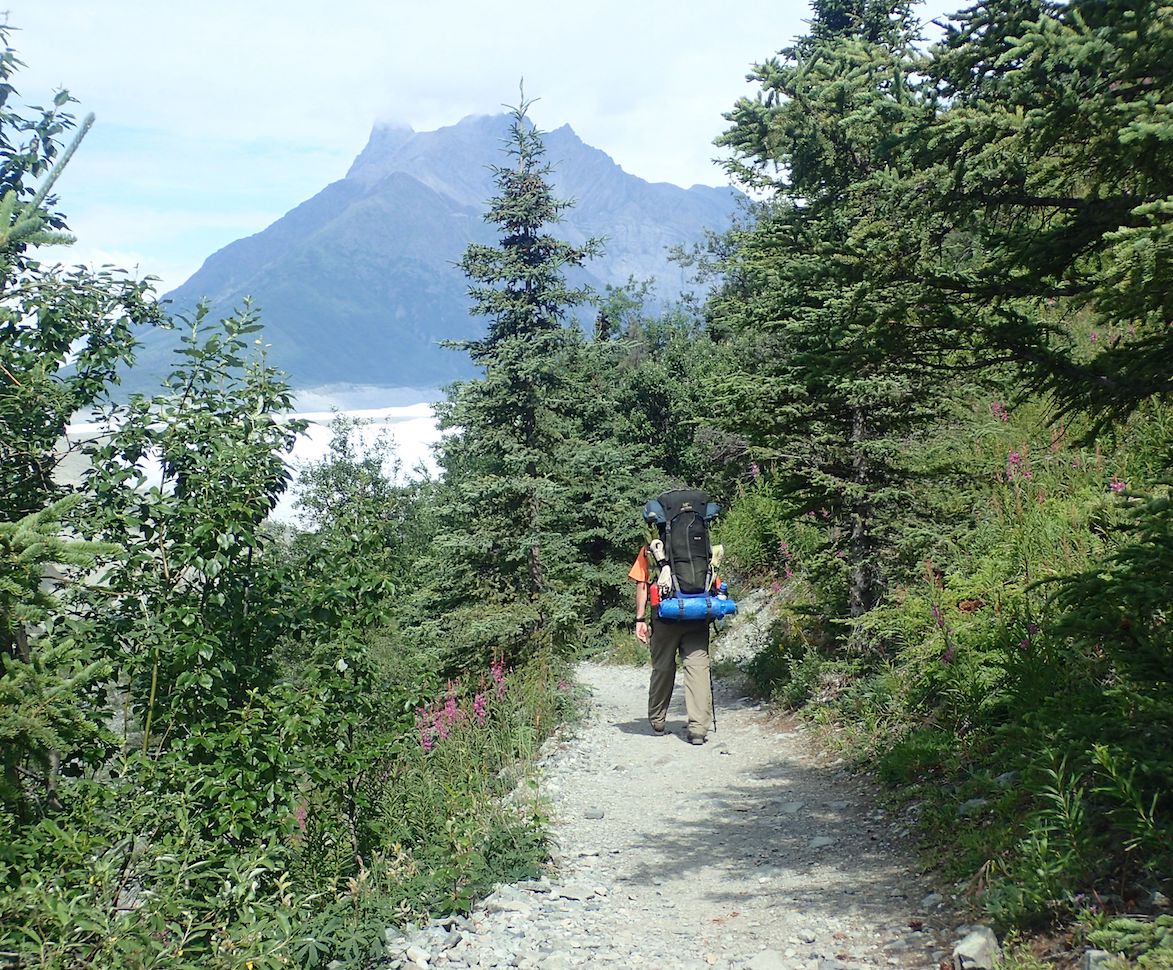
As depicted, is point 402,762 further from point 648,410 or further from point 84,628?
point 648,410

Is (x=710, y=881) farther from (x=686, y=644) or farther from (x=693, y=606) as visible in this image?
(x=686, y=644)

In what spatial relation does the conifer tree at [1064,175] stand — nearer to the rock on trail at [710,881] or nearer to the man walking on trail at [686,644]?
the rock on trail at [710,881]

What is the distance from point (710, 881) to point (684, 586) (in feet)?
11.9

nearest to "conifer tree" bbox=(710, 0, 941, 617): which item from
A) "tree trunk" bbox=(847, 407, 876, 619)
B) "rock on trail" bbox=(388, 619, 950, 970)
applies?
"tree trunk" bbox=(847, 407, 876, 619)

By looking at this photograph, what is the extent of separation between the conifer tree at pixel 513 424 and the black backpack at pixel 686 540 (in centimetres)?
706

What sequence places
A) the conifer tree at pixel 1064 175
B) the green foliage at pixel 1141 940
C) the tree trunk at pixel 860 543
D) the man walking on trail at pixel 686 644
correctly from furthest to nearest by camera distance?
1. the tree trunk at pixel 860 543
2. the man walking on trail at pixel 686 644
3. the conifer tree at pixel 1064 175
4. the green foliage at pixel 1141 940

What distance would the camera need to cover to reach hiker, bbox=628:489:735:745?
9.20 m

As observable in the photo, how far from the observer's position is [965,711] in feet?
22.3

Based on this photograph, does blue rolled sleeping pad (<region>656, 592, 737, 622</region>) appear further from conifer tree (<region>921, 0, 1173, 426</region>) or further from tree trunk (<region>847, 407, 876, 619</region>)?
conifer tree (<region>921, 0, 1173, 426</region>)

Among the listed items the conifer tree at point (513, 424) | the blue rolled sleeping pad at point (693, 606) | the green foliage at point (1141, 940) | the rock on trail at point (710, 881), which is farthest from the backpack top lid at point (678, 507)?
the conifer tree at point (513, 424)

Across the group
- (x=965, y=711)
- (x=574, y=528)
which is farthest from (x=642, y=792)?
(x=574, y=528)

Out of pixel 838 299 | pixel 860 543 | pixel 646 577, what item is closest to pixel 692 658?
pixel 646 577

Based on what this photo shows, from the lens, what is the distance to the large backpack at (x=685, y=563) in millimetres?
9156

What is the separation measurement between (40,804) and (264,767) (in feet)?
3.78
